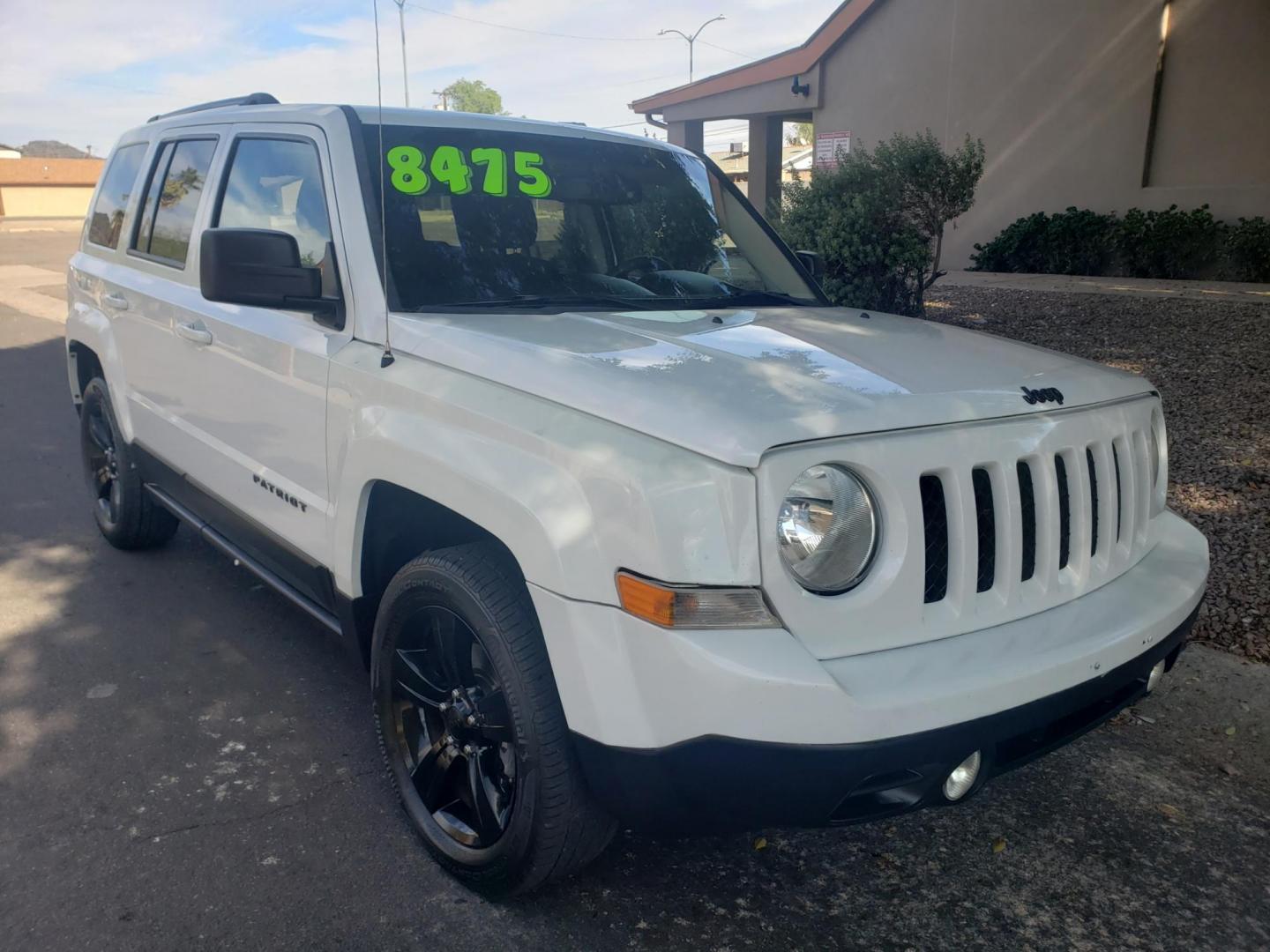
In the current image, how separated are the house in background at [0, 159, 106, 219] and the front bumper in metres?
51.8

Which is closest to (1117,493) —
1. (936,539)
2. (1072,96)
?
(936,539)

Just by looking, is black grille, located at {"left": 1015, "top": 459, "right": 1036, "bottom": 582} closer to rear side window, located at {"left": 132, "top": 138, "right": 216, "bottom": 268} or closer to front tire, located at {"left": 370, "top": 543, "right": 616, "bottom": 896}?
front tire, located at {"left": 370, "top": 543, "right": 616, "bottom": 896}

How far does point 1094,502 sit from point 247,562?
279 centimetres

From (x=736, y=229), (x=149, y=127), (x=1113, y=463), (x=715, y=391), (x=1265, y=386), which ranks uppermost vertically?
(x=149, y=127)

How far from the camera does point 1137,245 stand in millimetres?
13984

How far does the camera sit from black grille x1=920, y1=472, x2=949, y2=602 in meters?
2.25

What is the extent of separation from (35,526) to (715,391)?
4749 millimetres

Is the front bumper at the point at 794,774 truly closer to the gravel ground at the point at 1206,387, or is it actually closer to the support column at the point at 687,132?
the gravel ground at the point at 1206,387

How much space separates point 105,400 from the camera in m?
4.96

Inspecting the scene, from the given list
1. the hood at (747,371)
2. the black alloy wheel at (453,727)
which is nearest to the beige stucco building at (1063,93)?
the hood at (747,371)

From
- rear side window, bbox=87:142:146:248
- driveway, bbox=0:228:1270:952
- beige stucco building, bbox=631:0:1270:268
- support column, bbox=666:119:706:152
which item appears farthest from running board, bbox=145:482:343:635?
support column, bbox=666:119:706:152

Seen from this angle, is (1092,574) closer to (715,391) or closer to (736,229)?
(715,391)

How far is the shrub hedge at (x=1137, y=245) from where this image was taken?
12.9 m

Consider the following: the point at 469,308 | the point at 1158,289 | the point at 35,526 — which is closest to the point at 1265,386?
the point at 1158,289
